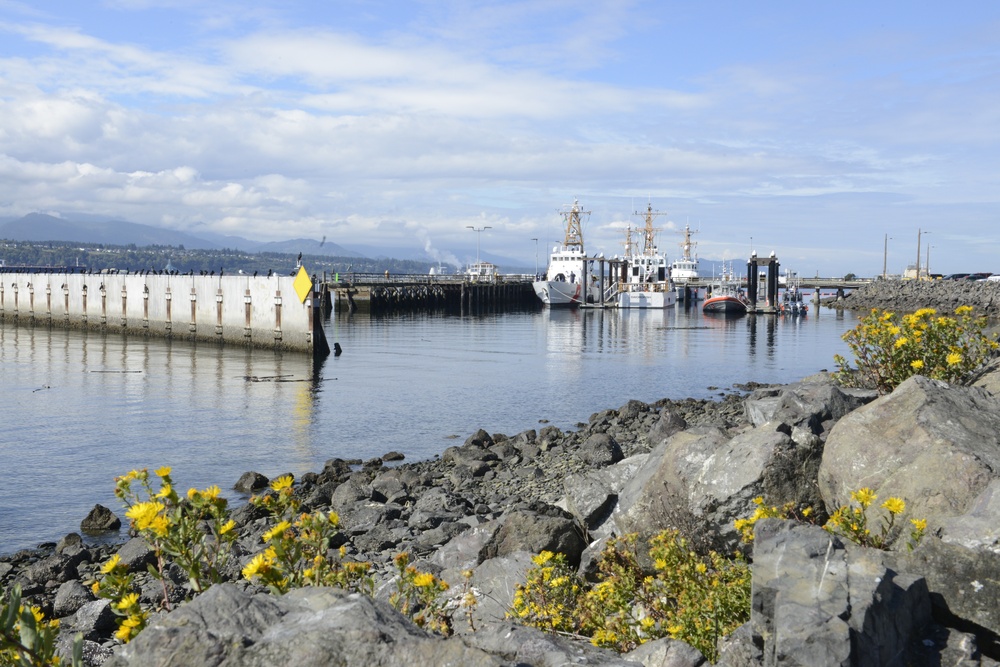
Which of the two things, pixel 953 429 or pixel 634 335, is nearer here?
pixel 953 429

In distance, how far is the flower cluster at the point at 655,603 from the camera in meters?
5.16

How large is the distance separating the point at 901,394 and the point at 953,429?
67cm

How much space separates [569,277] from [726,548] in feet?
294

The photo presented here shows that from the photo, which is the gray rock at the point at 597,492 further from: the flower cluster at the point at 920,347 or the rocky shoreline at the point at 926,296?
the rocky shoreline at the point at 926,296

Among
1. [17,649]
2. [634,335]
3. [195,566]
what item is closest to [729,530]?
[195,566]

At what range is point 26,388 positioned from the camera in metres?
28.6

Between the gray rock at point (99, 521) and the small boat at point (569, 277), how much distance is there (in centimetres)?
7806

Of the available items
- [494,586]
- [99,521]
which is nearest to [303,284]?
[99,521]

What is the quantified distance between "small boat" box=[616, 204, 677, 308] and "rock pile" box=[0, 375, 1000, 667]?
252 ft

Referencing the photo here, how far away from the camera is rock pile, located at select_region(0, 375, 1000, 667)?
11.2 feet

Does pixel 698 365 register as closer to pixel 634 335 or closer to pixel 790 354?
pixel 790 354

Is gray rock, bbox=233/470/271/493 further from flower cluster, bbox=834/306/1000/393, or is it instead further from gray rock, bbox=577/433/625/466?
flower cluster, bbox=834/306/1000/393

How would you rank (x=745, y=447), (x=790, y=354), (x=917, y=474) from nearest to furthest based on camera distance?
1. (x=917, y=474)
2. (x=745, y=447)
3. (x=790, y=354)

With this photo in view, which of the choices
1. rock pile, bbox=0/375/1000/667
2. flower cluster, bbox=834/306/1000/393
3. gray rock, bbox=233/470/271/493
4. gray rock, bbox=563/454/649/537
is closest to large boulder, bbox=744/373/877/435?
rock pile, bbox=0/375/1000/667
